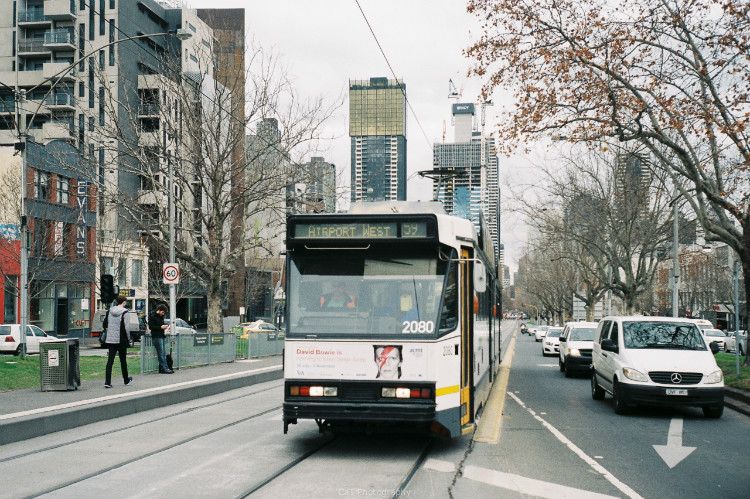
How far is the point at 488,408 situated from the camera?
44.0 ft

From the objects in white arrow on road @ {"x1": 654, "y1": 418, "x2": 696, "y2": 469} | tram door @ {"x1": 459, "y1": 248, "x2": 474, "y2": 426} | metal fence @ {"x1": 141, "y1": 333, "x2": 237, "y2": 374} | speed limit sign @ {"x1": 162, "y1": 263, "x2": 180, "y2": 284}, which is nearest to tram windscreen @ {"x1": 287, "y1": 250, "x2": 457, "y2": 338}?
tram door @ {"x1": 459, "y1": 248, "x2": 474, "y2": 426}

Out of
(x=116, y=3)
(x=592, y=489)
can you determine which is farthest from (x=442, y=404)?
(x=116, y=3)

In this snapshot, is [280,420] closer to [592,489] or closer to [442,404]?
[442,404]

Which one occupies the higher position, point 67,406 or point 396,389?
point 396,389

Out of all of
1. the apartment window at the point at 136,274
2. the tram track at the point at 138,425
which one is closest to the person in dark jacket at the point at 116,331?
the tram track at the point at 138,425

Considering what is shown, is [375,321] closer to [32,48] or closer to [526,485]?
[526,485]

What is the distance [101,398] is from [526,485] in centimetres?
850

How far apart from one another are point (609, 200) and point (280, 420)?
30.0m

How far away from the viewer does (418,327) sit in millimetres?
8602

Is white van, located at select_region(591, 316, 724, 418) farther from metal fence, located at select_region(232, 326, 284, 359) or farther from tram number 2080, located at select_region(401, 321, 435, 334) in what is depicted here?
metal fence, located at select_region(232, 326, 284, 359)

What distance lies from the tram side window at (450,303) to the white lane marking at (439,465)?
1471 mm

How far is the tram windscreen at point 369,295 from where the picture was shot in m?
8.63

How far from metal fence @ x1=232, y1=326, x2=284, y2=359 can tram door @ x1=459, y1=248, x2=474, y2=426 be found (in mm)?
16036

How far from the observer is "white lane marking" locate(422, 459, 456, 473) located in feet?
26.8
